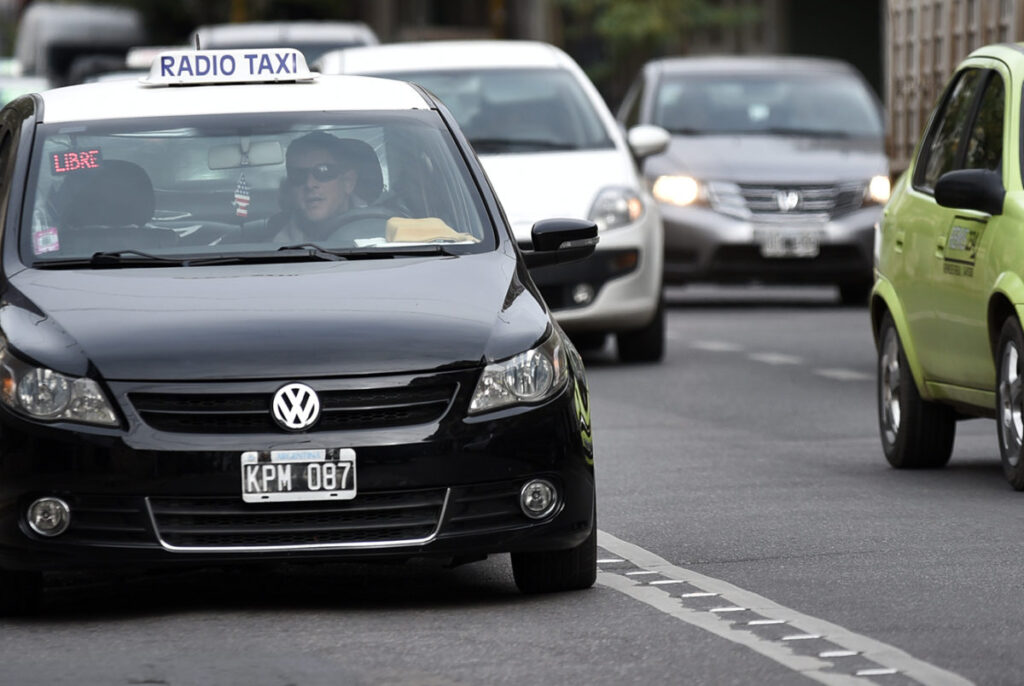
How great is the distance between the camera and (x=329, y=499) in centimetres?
703

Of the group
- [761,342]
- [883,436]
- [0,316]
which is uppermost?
[0,316]

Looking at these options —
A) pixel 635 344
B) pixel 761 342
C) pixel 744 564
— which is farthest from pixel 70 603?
pixel 761 342

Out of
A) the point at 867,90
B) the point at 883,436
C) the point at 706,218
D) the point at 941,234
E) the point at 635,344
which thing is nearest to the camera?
the point at 941,234

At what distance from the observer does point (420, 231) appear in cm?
811

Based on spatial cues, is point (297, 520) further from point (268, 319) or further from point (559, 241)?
point (559, 241)

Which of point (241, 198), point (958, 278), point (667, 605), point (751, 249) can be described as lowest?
point (751, 249)

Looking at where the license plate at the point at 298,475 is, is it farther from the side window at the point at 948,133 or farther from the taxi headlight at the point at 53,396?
the side window at the point at 948,133

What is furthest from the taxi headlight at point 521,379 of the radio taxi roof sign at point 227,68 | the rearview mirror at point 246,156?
the radio taxi roof sign at point 227,68

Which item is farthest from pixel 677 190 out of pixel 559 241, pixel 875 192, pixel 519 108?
pixel 559 241

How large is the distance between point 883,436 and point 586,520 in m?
3.89

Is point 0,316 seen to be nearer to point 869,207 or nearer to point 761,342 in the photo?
point 761,342

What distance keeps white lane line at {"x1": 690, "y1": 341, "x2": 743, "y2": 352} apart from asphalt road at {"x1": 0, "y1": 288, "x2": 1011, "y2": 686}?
234 inches

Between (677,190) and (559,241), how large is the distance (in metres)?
11.2

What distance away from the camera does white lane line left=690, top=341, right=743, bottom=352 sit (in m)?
17.3
